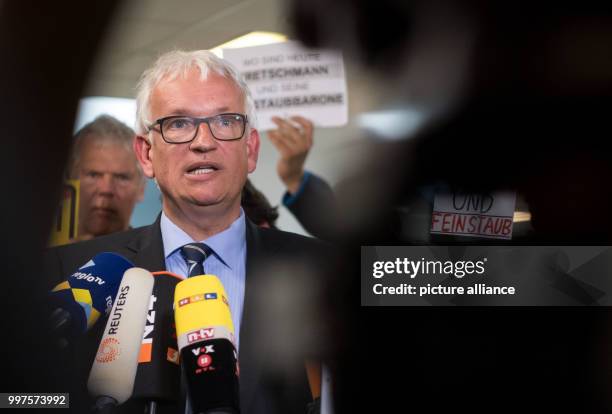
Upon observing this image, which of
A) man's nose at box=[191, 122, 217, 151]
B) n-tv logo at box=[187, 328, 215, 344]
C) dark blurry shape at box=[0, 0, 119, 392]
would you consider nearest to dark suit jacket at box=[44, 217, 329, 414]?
dark blurry shape at box=[0, 0, 119, 392]

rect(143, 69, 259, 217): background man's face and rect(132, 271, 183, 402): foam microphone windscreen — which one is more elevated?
rect(143, 69, 259, 217): background man's face

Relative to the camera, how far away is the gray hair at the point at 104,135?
7.98 ft

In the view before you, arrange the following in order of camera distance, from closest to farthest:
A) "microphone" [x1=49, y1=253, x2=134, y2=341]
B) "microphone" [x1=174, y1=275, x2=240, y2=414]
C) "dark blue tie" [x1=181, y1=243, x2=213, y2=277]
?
"microphone" [x1=174, y1=275, x2=240, y2=414]
"microphone" [x1=49, y1=253, x2=134, y2=341]
"dark blue tie" [x1=181, y1=243, x2=213, y2=277]

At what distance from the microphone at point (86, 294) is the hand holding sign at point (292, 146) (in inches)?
20.5

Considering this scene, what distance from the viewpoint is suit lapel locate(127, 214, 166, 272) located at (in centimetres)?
239

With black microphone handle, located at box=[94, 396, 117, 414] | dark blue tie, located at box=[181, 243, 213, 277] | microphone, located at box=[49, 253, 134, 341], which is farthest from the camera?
dark blue tie, located at box=[181, 243, 213, 277]

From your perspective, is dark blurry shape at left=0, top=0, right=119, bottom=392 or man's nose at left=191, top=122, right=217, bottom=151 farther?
dark blurry shape at left=0, top=0, right=119, bottom=392

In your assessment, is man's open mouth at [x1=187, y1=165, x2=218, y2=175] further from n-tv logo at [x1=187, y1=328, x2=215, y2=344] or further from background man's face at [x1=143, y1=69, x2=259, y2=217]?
n-tv logo at [x1=187, y1=328, x2=215, y2=344]

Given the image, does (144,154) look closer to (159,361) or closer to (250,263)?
(250,263)

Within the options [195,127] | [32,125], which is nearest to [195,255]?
[195,127]

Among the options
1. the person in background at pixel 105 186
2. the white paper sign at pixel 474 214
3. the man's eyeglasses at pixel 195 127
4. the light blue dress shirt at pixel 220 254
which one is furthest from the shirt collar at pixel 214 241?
the white paper sign at pixel 474 214

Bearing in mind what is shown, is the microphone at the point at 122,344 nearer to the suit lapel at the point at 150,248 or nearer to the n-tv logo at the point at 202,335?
the suit lapel at the point at 150,248

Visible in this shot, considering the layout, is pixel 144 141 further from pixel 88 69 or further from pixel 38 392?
pixel 38 392

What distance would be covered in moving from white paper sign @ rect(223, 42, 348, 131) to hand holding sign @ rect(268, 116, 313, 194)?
0.02m
